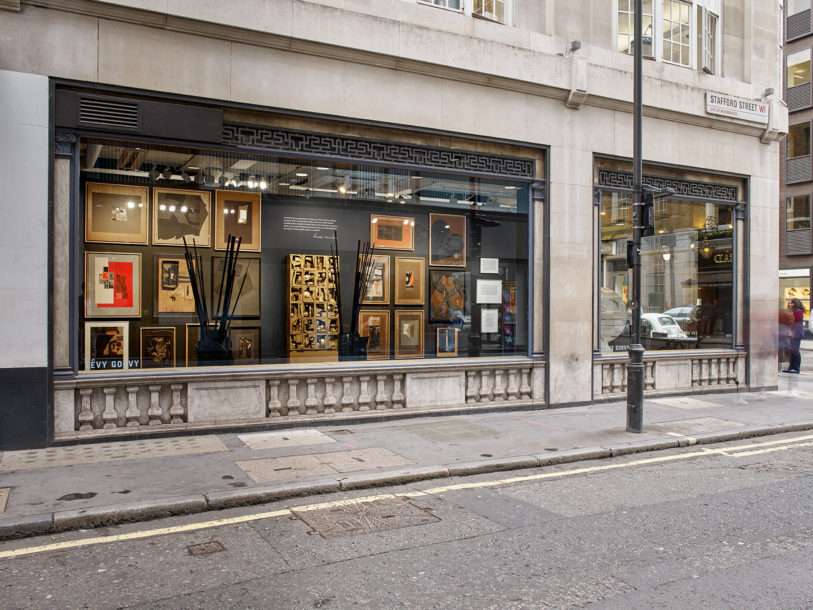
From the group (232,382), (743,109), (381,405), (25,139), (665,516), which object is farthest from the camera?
(743,109)

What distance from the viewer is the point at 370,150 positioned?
1069 centimetres

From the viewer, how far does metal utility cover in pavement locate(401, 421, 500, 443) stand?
374 inches

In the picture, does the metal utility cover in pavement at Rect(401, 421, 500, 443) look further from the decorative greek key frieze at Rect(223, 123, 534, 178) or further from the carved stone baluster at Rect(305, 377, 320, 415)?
the decorative greek key frieze at Rect(223, 123, 534, 178)

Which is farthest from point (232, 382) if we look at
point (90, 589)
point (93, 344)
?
A: point (90, 589)

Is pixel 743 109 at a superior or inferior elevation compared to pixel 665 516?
superior

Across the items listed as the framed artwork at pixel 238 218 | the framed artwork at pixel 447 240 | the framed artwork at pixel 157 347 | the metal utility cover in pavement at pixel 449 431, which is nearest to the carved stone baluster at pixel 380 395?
the metal utility cover in pavement at pixel 449 431

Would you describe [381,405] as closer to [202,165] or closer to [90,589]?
[202,165]

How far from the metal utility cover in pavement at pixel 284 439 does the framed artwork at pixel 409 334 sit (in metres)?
2.40

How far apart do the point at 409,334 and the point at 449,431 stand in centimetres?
227

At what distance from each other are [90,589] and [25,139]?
6197mm

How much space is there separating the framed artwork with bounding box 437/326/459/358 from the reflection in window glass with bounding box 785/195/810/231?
35368 millimetres

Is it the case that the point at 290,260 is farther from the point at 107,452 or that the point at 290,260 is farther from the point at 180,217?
the point at 107,452

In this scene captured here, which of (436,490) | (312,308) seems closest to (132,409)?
(312,308)

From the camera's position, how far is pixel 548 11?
12.2 meters
